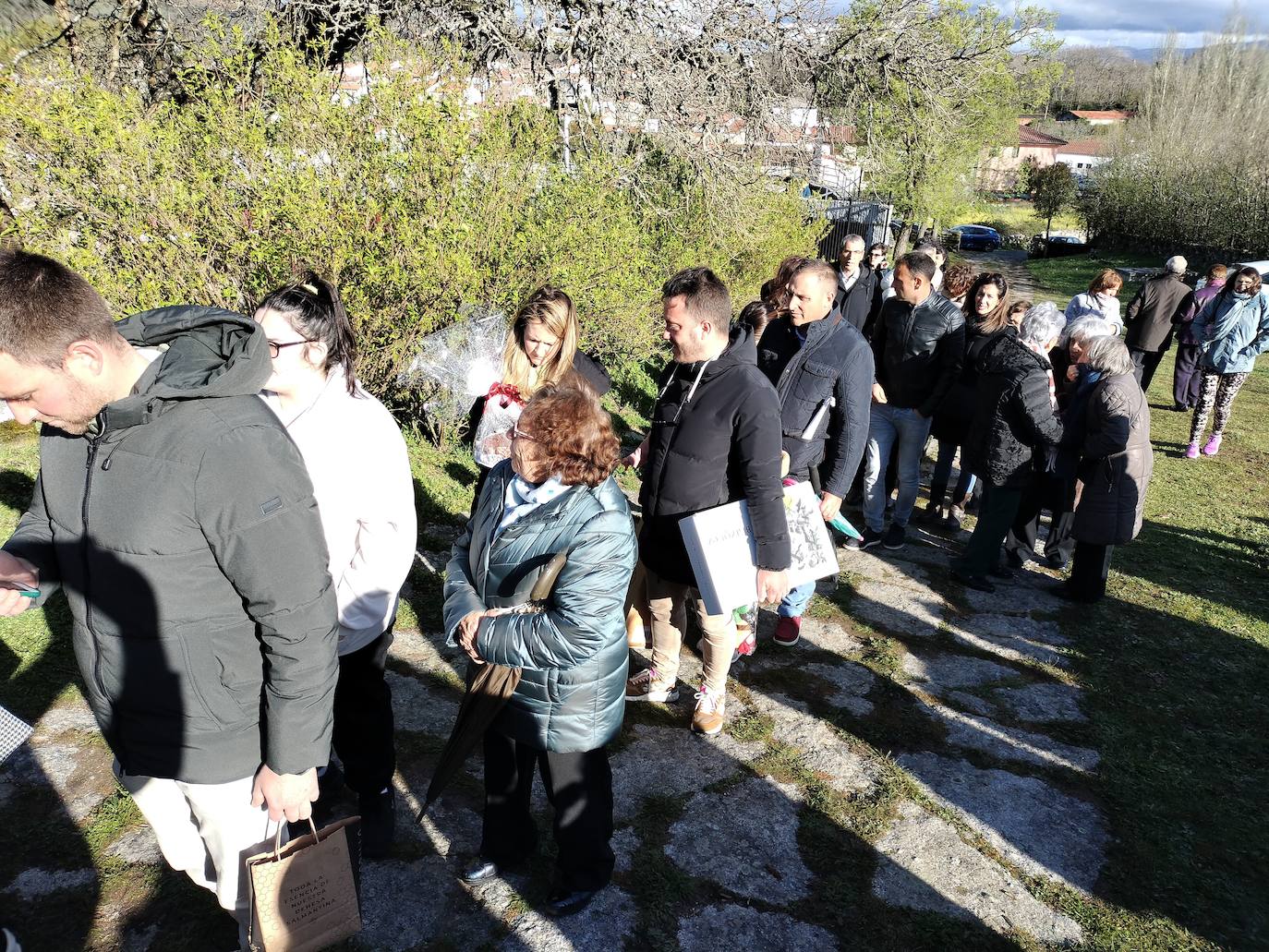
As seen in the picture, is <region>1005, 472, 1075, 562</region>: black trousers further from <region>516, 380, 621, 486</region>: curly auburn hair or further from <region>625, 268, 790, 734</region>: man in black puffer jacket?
<region>516, 380, 621, 486</region>: curly auburn hair

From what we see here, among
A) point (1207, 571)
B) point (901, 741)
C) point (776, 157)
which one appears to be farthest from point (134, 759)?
point (776, 157)

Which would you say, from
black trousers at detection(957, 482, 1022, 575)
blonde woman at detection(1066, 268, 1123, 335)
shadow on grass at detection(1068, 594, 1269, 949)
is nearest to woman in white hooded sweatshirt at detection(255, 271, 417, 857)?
shadow on grass at detection(1068, 594, 1269, 949)

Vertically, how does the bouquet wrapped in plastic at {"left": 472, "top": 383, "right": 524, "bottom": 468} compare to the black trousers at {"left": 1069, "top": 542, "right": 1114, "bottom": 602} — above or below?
above

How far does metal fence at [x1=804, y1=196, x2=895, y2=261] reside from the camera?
52.6ft

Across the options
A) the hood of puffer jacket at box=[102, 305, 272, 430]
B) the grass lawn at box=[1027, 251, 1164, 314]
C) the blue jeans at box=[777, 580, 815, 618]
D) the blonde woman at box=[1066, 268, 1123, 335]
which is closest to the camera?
the hood of puffer jacket at box=[102, 305, 272, 430]

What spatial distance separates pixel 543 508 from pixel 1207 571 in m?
5.37

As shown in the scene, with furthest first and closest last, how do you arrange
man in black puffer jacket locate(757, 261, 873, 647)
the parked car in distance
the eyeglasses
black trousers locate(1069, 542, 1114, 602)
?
the parked car in distance → black trousers locate(1069, 542, 1114, 602) → man in black puffer jacket locate(757, 261, 873, 647) → the eyeglasses

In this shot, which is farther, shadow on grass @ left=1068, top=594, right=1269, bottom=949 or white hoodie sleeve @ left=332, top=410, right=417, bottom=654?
shadow on grass @ left=1068, top=594, right=1269, bottom=949

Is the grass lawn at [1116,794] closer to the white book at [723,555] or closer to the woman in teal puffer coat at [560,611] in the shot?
the woman in teal puffer coat at [560,611]

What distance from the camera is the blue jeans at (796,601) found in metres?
4.22

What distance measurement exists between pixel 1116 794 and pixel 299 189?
201 inches

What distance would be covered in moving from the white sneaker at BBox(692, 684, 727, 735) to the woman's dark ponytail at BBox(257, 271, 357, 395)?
2.01 meters

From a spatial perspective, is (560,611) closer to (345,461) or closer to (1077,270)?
(345,461)

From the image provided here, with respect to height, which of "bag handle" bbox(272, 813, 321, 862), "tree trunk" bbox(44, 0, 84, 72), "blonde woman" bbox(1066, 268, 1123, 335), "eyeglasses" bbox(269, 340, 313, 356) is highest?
"tree trunk" bbox(44, 0, 84, 72)
